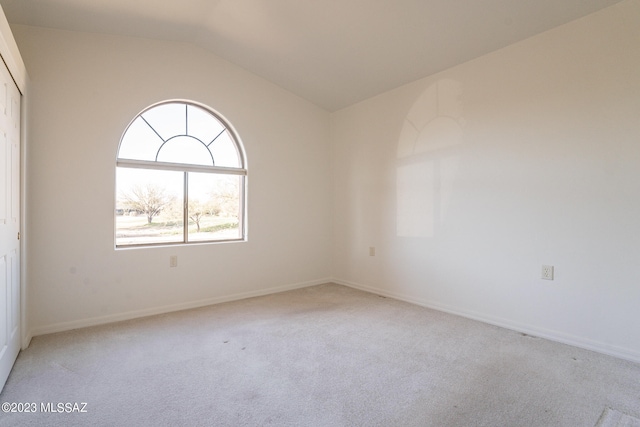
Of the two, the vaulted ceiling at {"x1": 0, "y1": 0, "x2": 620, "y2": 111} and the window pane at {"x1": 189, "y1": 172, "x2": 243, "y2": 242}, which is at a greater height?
the vaulted ceiling at {"x1": 0, "y1": 0, "x2": 620, "y2": 111}

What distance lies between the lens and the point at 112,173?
315cm

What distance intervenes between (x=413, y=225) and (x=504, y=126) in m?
1.30

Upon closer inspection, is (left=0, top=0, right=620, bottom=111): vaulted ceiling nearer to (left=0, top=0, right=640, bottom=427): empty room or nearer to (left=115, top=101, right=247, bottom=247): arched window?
(left=0, top=0, right=640, bottom=427): empty room

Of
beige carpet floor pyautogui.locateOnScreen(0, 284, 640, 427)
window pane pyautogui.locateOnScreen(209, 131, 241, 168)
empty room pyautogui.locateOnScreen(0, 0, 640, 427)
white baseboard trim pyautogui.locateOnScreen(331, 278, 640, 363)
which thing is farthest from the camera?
window pane pyautogui.locateOnScreen(209, 131, 241, 168)

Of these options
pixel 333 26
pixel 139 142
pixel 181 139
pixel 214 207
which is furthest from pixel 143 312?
pixel 333 26

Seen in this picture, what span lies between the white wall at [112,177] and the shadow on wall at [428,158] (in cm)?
147

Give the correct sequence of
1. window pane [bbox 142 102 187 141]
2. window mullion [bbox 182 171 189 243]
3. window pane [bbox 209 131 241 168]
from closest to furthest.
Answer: window pane [bbox 142 102 187 141] → window mullion [bbox 182 171 189 243] → window pane [bbox 209 131 241 168]

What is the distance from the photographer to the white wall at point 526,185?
2.40 meters

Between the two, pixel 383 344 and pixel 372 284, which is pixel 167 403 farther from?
pixel 372 284

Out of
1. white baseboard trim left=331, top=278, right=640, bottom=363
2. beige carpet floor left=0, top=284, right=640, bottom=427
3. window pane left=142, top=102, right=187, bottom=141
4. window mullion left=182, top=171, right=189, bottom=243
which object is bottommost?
beige carpet floor left=0, top=284, right=640, bottom=427

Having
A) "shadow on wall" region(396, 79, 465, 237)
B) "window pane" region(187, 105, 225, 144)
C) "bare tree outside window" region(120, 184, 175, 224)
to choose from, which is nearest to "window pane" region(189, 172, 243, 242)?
"bare tree outside window" region(120, 184, 175, 224)

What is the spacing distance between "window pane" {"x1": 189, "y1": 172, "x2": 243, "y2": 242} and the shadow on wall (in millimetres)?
1918

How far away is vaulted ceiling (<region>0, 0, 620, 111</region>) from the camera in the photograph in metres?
2.61

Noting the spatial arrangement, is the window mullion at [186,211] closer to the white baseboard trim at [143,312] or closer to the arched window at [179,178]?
the arched window at [179,178]
